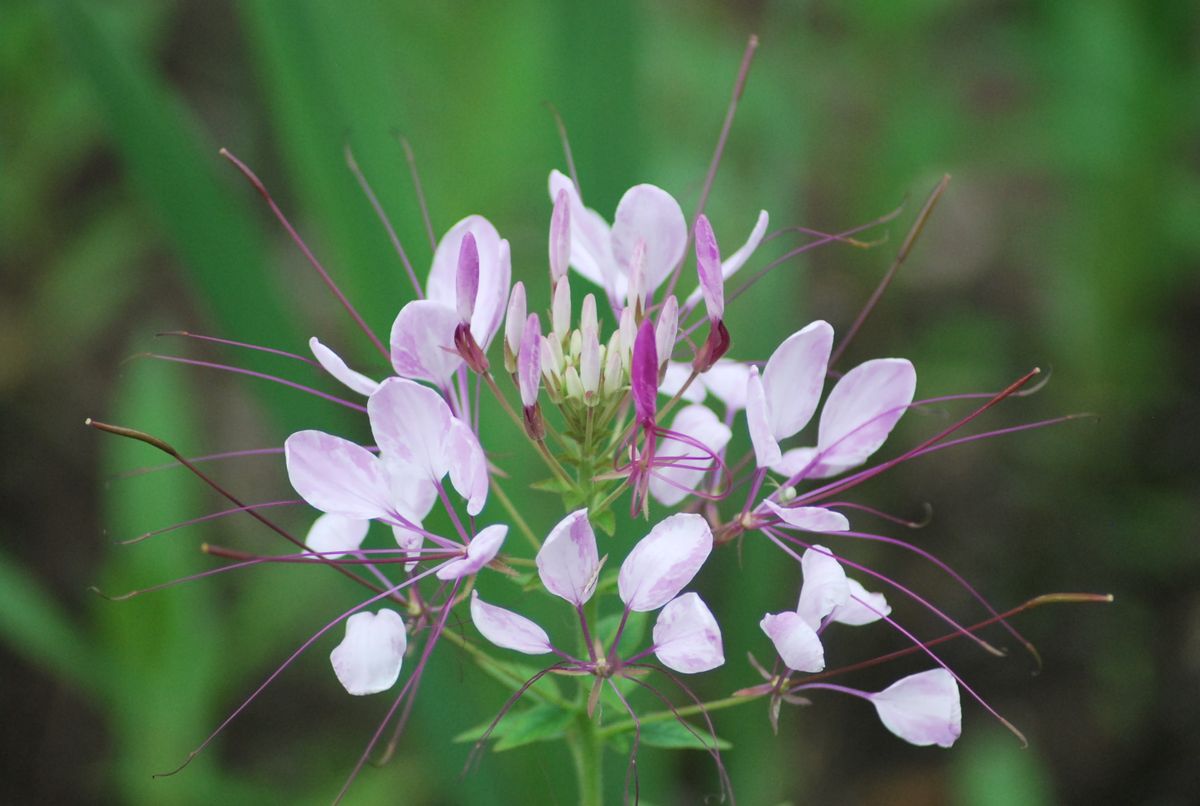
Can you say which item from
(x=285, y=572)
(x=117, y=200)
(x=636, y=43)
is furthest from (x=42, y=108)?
(x=636, y=43)

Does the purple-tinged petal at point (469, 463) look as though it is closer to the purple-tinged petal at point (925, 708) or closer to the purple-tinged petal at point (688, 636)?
the purple-tinged petal at point (688, 636)

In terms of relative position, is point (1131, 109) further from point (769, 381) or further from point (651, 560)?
point (651, 560)

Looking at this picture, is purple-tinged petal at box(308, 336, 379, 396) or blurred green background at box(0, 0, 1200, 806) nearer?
purple-tinged petal at box(308, 336, 379, 396)

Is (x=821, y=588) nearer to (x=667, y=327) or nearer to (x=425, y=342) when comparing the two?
(x=667, y=327)

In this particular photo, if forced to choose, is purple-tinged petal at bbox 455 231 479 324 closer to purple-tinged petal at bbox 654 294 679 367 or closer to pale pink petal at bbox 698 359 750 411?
purple-tinged petal at bbox 654 294 679 367

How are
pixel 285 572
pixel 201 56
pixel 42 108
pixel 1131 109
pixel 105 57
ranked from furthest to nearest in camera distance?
pixel 201 56
pixel 42 108
pixel 1131 109
pixel 285 572
pixel 105 57

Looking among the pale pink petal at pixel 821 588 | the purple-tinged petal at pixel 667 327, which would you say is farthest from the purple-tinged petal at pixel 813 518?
the purple-tinged petal at pixel 667 327

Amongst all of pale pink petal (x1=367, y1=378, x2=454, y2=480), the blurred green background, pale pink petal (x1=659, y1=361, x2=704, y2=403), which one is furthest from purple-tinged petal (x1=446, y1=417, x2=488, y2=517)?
the blurred green background
